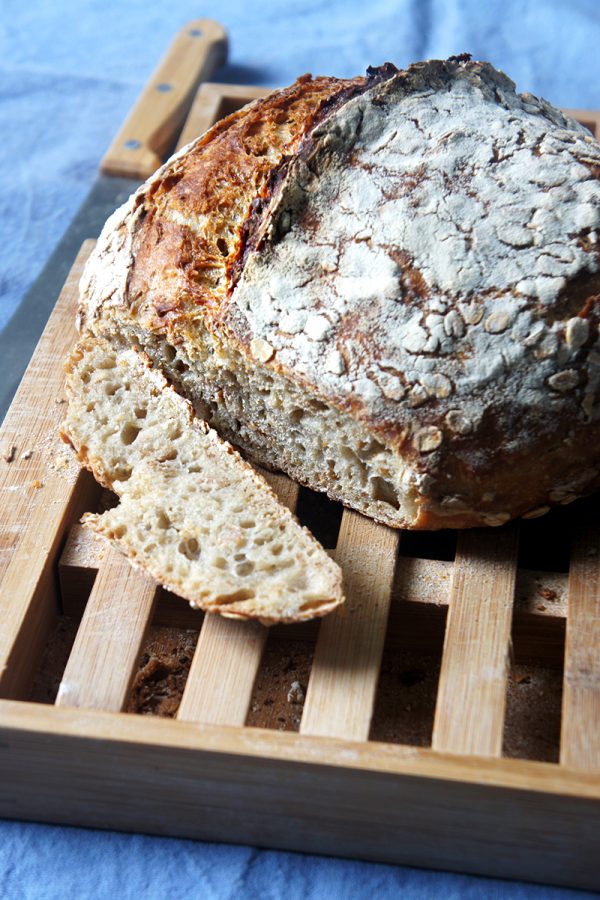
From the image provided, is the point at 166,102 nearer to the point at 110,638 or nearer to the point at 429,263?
the point at 429,263

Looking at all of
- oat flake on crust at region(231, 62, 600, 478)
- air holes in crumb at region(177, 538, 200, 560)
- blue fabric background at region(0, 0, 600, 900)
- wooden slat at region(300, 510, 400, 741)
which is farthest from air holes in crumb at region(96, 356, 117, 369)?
blue fabric background at region(0, 0, 600, 900)

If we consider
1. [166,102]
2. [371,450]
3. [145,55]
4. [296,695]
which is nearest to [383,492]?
[371,450]

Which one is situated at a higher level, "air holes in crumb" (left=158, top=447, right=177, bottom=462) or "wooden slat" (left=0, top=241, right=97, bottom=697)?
"air holes in crumb" (left=158, top=447, right=177, bottom=462)

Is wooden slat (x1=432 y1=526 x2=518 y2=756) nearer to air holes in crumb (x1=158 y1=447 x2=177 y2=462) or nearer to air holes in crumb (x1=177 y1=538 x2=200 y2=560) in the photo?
air holes in crumb (x1=177 y1=538 x2=200 y2=560)

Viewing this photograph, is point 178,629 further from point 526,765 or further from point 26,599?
point 526,765

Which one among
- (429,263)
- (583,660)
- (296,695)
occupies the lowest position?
(296,695)

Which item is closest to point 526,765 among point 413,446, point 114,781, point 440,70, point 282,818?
point 282,818
